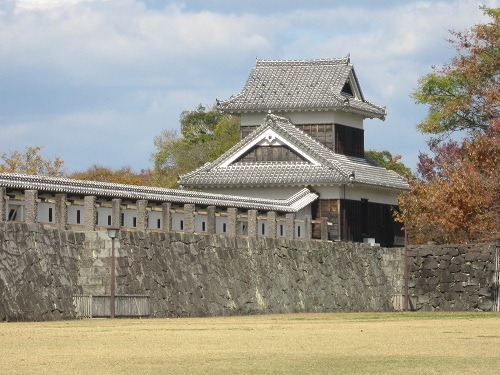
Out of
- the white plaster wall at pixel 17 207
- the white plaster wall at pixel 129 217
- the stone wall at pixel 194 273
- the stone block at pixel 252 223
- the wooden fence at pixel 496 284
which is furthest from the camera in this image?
the wooden fence at pixel 496 284

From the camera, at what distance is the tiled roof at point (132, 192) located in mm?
35562

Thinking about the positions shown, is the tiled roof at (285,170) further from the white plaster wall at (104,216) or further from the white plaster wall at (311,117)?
the white plaster wall at (104,216)

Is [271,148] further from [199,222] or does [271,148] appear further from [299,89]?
[199,222]

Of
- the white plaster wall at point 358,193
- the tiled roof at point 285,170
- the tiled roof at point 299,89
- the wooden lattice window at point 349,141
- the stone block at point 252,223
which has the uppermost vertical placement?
the tiled roof at point 299,89

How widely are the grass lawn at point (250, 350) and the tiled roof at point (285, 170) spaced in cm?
2557

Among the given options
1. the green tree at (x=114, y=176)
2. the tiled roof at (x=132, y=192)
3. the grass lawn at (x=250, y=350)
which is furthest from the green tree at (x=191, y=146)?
the grass lawn at (x=250, y=350)

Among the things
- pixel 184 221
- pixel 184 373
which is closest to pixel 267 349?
pixel 184 373

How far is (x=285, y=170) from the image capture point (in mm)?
53094

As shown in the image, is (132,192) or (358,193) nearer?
(132,192)

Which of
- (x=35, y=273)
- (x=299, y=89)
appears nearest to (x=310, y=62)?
(x=299, y=89)

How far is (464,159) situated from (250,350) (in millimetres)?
27418

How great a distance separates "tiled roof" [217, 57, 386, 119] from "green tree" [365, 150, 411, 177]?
1928cm

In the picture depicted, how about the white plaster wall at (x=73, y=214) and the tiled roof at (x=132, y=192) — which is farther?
the white plaster wall at (x=73, y=214)

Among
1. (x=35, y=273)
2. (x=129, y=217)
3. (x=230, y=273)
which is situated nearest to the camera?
(x=35, y=273)
